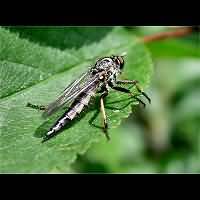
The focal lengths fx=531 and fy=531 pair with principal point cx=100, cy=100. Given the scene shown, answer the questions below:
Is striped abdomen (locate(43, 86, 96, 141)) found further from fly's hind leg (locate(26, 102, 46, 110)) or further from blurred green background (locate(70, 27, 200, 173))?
blurred green background (locate(70, 27, 200, 173))

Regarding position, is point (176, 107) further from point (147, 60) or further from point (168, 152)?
point (147, 60)

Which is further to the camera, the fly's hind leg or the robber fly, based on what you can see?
the fly's hind leg

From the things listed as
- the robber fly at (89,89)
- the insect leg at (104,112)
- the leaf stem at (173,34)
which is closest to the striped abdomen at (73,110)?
the robber fly at (89,89)

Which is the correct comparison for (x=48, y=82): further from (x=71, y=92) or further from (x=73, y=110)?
(x=73, y=110)

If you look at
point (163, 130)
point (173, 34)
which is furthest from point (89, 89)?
point (163, 130)

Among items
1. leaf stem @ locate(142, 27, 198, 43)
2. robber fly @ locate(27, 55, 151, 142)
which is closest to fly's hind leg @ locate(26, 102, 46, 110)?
robber fly @ locate(27, 55, 151, 142)

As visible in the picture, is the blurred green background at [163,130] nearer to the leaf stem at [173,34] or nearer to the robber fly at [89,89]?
the leaf stem at [173,34]

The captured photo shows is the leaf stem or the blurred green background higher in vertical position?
the leaf stem
